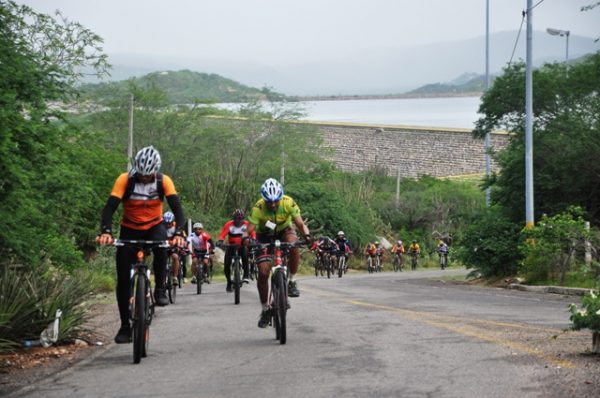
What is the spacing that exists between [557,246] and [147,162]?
19128 millimetres

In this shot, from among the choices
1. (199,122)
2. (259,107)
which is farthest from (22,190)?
(259,107)

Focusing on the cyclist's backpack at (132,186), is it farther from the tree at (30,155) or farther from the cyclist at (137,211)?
the tree at (30,155)

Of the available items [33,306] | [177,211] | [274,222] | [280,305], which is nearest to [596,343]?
[280,305]

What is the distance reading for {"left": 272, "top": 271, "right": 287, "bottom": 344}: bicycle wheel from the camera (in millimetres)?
12508

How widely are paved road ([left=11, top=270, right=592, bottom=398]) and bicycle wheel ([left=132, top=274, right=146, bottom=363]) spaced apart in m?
0.16

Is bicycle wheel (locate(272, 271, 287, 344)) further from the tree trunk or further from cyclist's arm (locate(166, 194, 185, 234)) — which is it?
the tree trunk

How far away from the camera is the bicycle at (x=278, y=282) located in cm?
1254

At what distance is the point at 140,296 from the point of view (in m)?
11.2

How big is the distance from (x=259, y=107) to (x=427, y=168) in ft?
61.4

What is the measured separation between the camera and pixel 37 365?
38.7 feet

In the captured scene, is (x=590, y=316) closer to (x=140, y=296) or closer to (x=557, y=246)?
(x=140, y=296)

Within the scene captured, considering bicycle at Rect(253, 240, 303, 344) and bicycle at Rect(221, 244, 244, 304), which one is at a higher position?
Answer: bicycle at Rect(253, 240, 303, 344)

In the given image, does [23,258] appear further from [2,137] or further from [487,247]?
[487,247]

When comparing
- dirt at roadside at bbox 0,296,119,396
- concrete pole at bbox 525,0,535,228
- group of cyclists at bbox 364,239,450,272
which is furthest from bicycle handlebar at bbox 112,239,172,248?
group of cyclists at bbox 364,239,450,272
